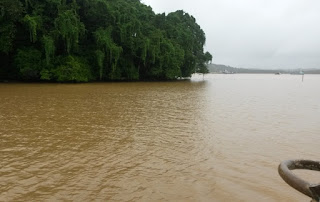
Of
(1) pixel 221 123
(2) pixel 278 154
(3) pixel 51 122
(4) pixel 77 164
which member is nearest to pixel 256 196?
(2) pixel 278 154

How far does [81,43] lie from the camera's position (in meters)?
33.7

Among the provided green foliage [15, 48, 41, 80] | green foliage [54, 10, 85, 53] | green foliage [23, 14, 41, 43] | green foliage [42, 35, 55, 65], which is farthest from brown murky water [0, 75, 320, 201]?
green foliage [54, 10, 85, 53]

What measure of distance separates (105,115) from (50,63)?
771 inches

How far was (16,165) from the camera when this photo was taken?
5898 millimetres

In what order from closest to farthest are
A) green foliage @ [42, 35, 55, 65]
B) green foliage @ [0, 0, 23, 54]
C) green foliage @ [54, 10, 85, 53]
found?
green foliage @ [0, 0, 23, 54], green foliage @ [42, 35, 55, 65], green foliage @ [54, 10, 85, 53]

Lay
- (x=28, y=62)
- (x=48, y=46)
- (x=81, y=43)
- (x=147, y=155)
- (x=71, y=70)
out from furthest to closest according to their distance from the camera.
→ (x=81, y=43) < (x=71, y=70) < (x=28, y=62) < (x=48, y=46) < (x=147, y=155)

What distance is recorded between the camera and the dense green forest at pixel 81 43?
27795 mm

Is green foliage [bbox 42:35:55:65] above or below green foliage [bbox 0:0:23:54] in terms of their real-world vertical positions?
below

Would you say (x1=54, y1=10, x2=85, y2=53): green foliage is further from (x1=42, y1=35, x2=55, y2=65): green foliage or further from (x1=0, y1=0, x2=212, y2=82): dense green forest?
(x1=42, y1=35, x2=55, y2=65): green foliage

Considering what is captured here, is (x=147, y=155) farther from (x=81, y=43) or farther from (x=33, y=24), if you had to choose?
(x=81, y=43)

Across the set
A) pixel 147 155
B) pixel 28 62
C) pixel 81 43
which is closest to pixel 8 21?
pixel 28 62

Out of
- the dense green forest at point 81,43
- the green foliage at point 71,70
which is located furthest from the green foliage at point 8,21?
the green foliage at point 71,70

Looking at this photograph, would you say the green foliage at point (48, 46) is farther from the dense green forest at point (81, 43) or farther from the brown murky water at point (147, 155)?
the brown murky water at point (147, 155)

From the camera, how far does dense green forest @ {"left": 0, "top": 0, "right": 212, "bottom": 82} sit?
27795 millimetres
